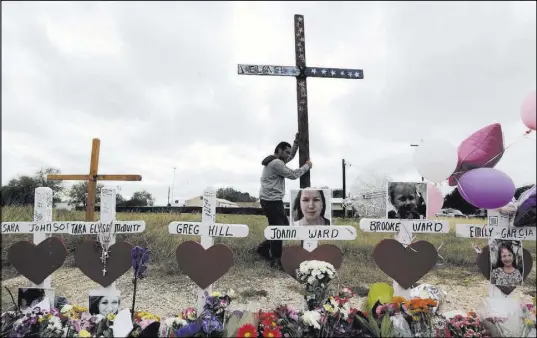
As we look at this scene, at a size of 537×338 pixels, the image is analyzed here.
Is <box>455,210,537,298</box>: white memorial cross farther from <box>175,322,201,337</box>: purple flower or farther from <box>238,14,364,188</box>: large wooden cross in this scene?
<box>238,14,364,188</box>: large wooden cross

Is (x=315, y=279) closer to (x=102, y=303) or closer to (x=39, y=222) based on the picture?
(x=102, y=303)

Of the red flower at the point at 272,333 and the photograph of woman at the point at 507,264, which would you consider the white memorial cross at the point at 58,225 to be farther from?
the photograph of woman at the point at 507,264

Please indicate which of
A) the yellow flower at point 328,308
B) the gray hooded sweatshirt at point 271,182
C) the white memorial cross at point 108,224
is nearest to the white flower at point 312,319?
the yellow flower at point 328,308

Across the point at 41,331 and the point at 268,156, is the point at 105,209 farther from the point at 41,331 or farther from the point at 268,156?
the point at 268,156

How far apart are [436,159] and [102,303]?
96.2 inches

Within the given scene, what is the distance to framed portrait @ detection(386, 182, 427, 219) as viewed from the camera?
2.61 meters

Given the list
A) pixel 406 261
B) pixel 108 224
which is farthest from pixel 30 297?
pixel 406 261

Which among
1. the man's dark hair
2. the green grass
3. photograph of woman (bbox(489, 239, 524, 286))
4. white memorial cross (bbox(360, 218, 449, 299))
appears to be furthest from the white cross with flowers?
the green grass

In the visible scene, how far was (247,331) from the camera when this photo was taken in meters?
1.98

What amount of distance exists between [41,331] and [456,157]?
2.69 meters

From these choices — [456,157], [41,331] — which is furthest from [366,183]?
[41,331]

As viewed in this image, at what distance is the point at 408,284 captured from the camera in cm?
251

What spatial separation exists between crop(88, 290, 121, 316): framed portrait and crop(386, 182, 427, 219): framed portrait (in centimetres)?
199

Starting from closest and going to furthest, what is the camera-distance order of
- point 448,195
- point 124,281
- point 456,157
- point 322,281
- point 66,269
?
point 322,281 < point 456,157 < point 448,195 < point 124,281 < point 66,269
